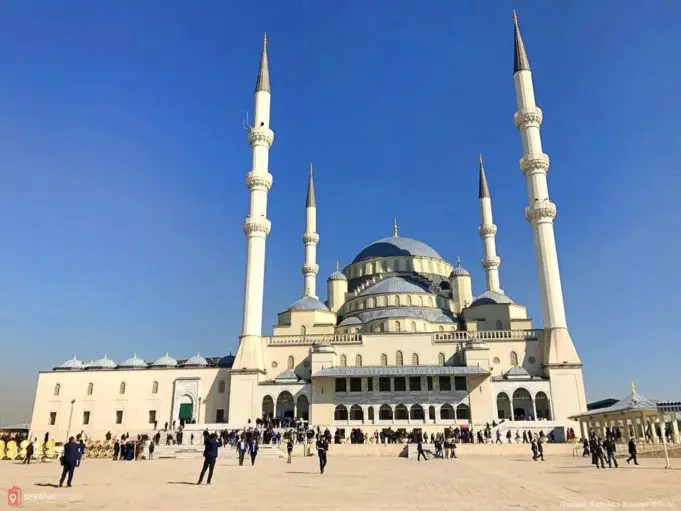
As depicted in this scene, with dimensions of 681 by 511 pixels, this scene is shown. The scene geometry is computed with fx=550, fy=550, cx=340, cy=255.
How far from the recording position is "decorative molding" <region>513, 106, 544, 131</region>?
40.8m

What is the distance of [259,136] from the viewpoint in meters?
43.3

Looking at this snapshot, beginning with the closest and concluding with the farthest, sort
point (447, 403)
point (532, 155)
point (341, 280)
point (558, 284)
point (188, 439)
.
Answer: point (188, 439) → point (447, 403) → point (558, 284) → point (532, 155) → point (341, 280)

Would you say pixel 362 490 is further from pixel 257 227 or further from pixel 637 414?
pixel 257 227

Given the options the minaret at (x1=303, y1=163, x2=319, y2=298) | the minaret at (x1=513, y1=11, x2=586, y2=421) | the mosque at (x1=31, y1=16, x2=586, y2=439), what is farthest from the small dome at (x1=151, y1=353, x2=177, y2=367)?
the minaret at (x1=513, y1=11, x2=586, y2=421)

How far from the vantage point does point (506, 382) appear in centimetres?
3512

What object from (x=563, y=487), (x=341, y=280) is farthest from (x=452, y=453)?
(x=341, y=280)

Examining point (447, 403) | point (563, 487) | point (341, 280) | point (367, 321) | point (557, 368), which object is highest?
point (341, 280)

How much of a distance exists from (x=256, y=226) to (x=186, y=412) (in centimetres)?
1423

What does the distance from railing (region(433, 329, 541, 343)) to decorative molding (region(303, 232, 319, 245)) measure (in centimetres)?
1957

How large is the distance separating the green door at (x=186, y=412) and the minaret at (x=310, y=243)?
48.5ft

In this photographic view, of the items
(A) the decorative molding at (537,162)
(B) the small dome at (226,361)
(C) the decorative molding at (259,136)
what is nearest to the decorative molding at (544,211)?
(A) the decorative molding at (537,162)

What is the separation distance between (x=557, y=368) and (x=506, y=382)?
129 inches

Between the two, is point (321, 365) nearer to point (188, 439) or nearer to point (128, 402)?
point (188, 439)

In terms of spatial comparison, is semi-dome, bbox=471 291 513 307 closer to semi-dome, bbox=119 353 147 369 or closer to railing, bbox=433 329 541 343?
railing, bbox=433 329 541 343
